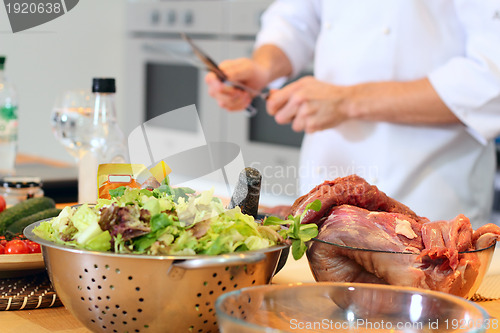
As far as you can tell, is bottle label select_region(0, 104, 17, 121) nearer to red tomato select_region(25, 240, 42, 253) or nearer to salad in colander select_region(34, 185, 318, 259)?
red tomato select_region(25, 240, 42, 253)

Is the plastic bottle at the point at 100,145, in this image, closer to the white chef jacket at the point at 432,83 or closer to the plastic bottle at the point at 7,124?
the plastic bottle at the point at 7,124

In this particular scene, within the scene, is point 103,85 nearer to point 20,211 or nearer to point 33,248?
point 20,211

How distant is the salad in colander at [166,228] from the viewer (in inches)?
26.5

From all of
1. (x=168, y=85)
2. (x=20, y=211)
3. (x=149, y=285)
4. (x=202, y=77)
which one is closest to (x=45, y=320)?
(x=149, y=285)

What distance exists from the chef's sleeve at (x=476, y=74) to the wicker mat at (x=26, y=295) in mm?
1061

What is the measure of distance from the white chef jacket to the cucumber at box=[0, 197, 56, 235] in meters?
0.88

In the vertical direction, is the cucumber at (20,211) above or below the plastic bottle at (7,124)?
below

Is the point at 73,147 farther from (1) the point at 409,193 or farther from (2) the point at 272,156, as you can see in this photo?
(2) the point at 272,156

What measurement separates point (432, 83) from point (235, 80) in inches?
20.8

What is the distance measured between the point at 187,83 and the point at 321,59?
1385 mm

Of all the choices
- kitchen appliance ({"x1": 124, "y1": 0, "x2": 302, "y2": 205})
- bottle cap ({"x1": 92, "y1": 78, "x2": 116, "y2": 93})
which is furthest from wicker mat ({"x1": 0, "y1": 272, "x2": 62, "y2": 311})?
kitchen appliance ({"x1": 124, "y1": 0, "x2": 302, "y2": 205})

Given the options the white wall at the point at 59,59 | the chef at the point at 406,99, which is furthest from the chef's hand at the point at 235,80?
the white wall at the point at 59,59

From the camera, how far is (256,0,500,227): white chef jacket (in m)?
1.59

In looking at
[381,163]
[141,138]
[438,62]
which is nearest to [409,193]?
[381,163]
